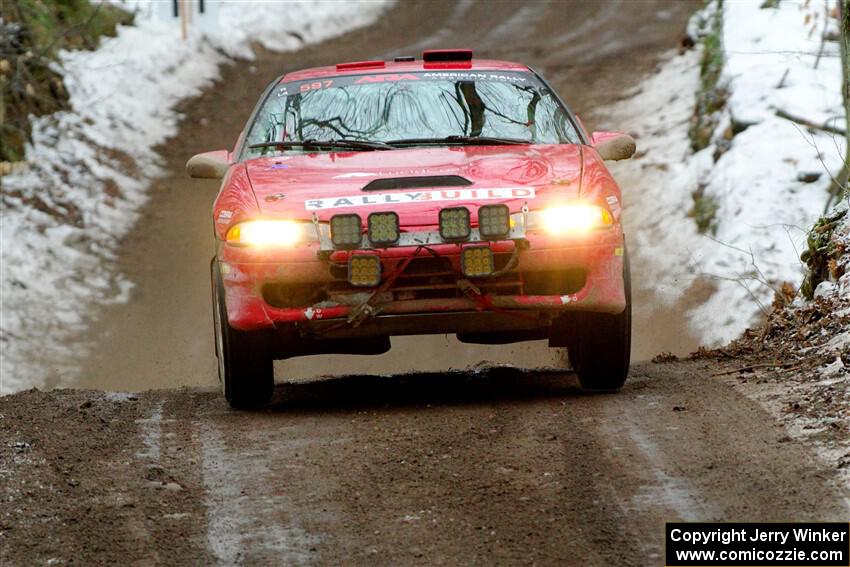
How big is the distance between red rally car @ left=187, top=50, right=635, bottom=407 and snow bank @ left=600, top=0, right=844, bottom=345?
4905 millimetres

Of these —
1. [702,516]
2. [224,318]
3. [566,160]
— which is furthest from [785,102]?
[702,516]

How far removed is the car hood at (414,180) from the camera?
661cm

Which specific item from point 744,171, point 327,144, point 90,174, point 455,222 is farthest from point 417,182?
point 90,174

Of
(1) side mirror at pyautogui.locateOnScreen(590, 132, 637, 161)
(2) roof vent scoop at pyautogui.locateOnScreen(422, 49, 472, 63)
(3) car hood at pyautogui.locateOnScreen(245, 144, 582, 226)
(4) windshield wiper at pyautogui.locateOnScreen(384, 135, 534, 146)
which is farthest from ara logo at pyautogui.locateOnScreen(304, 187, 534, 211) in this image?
(2) roof vent scoop at pyautogui.locateOnScreen(422, 49, 472, 63)

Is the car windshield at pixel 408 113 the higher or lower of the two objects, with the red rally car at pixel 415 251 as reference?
higher

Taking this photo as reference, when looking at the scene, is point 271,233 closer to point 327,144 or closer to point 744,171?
point 327,144

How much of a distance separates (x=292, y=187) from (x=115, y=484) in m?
1.88

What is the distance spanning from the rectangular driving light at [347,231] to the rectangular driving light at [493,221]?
1.86 ft

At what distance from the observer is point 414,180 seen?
268 inches

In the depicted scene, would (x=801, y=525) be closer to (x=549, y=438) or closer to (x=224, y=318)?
(x=549, y=438)

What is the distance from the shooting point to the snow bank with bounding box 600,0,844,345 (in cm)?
1316

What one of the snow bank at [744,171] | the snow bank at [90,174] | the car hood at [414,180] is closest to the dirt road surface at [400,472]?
the car hood at [414,180]

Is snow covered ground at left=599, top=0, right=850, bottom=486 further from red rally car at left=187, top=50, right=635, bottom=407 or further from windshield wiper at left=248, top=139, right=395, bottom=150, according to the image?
windshield wiper at left=248, top=139, right=395, bottom=150

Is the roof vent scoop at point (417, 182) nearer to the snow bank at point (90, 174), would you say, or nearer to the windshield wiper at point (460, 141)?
the windshield wiper at point (460, 141)
